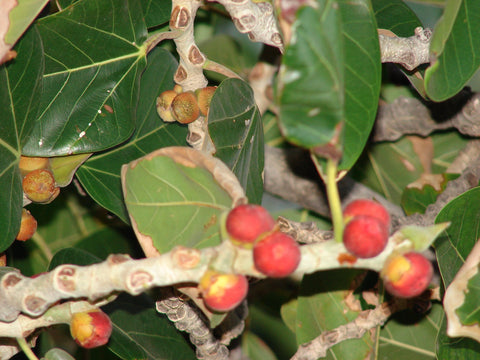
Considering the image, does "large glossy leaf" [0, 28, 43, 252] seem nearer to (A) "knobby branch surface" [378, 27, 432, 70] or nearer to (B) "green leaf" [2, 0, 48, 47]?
(B) "green leaf" [2, 0, 48, 47]

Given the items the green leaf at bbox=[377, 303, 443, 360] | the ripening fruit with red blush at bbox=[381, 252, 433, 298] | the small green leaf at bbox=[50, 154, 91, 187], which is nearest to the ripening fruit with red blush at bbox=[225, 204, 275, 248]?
the ripening fruit with red blush at bbox=[381, 252, 433, 298]

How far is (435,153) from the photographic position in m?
1.89

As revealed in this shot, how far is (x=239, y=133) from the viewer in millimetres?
1141

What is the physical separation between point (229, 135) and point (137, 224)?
0.28 m

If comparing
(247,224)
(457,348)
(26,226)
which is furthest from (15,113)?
(457,348)

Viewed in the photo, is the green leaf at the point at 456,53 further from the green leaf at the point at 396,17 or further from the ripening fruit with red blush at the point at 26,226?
the ripening fruit with red blush at the point at 26,226

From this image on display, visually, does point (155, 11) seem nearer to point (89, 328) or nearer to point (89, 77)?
point (89, 77)

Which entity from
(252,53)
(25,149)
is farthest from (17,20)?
(252,53)

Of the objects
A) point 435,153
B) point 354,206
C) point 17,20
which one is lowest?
point 435,153

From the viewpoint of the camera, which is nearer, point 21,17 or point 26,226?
point 21,17

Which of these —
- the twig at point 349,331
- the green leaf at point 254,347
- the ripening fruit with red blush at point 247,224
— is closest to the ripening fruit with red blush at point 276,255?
the ripening fruit with red blush at point 247,224

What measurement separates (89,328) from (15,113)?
457mm

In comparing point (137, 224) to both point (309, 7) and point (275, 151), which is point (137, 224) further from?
point (275, 151)

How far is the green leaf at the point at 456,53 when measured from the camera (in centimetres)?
102
